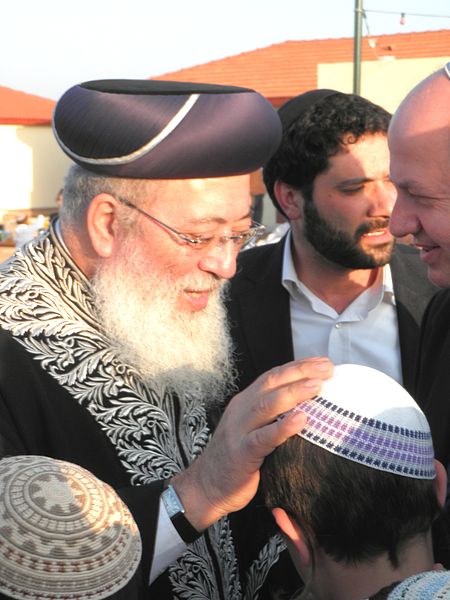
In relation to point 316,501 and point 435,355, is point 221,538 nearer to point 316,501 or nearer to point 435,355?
point 316,501

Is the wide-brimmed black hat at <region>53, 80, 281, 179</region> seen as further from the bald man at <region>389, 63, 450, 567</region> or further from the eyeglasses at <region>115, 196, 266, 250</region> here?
the bald man at <region>389, 63, 450, 567</region>

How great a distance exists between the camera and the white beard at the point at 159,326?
2.59 metres

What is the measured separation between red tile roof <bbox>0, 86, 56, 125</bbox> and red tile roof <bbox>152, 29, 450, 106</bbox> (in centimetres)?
398

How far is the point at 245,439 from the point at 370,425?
0.32 metres

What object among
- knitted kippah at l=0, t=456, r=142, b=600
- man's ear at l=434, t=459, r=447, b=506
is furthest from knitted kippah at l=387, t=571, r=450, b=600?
man's ear at l=434, t=459, r=447, b=506

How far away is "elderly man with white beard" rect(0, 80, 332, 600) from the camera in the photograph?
236 cm

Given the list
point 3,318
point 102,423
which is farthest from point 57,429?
point 3,318

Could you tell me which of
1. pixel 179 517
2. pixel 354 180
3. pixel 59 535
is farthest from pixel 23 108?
pixel 59 535

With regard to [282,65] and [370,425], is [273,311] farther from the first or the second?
[282,65]

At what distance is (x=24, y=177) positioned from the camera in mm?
26281

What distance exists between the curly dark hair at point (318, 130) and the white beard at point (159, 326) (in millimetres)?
1234

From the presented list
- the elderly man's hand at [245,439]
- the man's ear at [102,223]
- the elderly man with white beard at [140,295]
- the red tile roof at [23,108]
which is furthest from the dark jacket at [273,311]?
the red tile roof at [23,108]

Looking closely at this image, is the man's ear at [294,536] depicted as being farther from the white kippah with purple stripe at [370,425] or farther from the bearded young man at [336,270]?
the bearded young man at [336,270]

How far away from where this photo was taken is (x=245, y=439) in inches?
77.2
